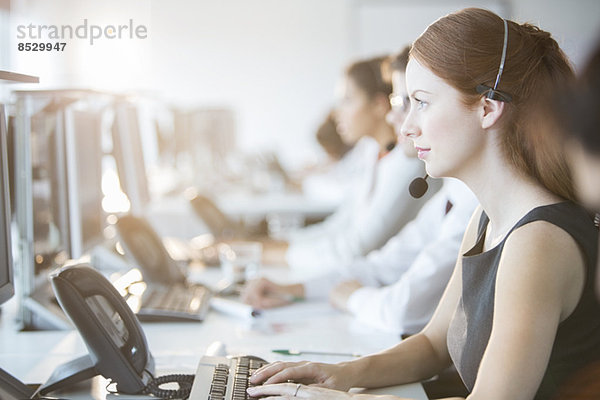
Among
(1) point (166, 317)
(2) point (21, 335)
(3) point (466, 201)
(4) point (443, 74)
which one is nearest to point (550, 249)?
(4) point (443, 74)

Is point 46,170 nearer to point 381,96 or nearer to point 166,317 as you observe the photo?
point 166,317

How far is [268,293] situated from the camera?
72.8 inches

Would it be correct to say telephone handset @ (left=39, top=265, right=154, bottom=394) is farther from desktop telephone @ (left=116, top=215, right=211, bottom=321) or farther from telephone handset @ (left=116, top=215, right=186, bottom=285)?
telephone handset @ (left=116, top=215, right=186, bottom=285)

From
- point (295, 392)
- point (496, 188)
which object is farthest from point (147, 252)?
point (496, 188)

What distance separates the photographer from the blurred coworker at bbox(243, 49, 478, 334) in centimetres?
163

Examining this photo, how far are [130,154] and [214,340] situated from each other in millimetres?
959

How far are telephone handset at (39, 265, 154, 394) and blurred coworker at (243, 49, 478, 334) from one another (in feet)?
1.97

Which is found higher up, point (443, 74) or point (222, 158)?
point (443, 74)

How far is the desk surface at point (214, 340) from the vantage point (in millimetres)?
1324

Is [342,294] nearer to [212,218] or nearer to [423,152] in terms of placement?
[423,152]

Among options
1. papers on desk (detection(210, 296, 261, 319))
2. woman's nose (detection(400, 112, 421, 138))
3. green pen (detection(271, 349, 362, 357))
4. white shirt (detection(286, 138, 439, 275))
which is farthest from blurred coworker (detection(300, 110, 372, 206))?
woman's nose (detection(400, 112, 421, 138))

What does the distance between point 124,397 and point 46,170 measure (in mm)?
723

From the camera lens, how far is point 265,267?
7.87ft

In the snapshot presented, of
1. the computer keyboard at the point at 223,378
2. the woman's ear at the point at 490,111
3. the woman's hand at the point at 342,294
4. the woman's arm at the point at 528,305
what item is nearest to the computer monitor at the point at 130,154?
the woman's hand at the point at 342,294
